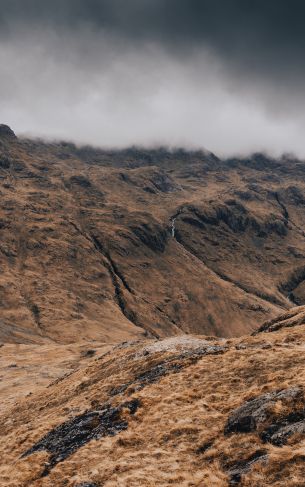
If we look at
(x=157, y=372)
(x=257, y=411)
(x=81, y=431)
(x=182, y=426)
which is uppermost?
(x=257, y=411)

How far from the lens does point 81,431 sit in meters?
23.2

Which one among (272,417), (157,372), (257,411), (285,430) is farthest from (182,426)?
(157,372)

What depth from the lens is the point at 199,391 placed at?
906 inches

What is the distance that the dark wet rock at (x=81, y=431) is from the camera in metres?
21.8

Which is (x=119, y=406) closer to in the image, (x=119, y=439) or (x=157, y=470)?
(x=119, y=439)

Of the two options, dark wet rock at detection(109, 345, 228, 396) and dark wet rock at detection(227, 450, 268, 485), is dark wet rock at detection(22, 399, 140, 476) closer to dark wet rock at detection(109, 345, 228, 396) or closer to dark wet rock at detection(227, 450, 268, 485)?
dark wet rock at detection(109, 345, 228, 396)

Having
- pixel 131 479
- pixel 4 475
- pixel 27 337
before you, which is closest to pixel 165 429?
pixel 131 479

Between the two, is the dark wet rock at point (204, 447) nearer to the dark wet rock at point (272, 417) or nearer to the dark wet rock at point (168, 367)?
the dark wet rock at point (272, 417)

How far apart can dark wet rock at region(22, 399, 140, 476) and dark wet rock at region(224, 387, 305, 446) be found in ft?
20.3

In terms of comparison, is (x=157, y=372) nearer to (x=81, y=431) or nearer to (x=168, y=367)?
(x=168, y=367)

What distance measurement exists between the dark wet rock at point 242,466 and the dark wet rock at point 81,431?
23.7ft

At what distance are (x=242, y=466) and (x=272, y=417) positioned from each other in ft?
8.97

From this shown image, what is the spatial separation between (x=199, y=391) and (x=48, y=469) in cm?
835

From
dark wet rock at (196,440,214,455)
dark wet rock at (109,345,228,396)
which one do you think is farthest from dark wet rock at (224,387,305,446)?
dark wet rock at (109,345,228,396)
